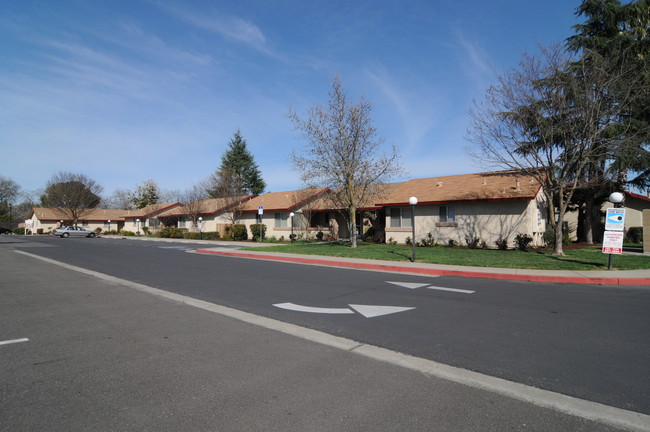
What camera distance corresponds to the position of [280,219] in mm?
34281

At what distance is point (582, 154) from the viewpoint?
51.2ft

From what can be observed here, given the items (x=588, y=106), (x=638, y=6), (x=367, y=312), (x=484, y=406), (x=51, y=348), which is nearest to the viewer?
(x=484, y=406)

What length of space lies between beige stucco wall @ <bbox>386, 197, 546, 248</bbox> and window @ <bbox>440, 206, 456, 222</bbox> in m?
0.23

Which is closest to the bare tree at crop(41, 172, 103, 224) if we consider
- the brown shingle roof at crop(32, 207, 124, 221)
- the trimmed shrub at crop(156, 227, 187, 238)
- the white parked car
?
the brown shingle roof at crop(32, 207, 124, 221)

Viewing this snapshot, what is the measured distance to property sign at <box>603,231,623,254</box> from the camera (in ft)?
38.5

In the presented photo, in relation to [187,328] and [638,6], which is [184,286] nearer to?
[187,328]

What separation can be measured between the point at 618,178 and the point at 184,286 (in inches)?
938

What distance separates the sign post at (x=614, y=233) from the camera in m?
11.8

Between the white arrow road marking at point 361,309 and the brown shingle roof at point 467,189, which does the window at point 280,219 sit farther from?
the white arrow road marking at point 361,309

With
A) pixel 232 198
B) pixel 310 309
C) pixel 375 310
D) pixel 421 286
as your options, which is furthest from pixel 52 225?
pixel 375 310

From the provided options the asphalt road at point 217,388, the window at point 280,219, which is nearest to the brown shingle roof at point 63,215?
the window at point 280,219

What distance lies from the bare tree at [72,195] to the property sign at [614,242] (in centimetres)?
7691

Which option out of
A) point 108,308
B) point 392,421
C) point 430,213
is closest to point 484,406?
point 392,421

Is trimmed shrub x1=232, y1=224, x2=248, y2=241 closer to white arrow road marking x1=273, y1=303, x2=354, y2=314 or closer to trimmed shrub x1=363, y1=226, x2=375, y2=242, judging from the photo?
trimmed shrub x1=363, y1=226, x2=375, y2=242
